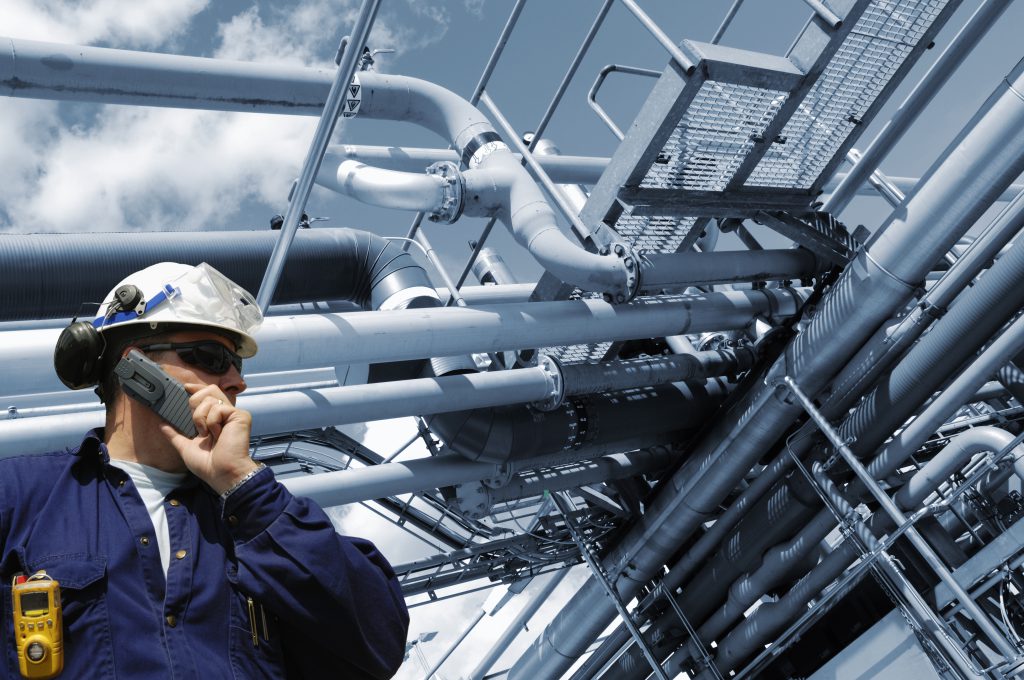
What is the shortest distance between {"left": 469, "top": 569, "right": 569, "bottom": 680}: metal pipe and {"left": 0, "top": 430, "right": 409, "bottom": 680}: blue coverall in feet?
20.9

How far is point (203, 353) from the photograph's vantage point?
1920 mm

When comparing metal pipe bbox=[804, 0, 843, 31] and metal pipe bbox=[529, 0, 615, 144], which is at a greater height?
metal pipe bbox=[804, 0, 843, 31]

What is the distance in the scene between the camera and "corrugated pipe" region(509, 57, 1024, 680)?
15.6 ft

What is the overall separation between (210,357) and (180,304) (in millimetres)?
126

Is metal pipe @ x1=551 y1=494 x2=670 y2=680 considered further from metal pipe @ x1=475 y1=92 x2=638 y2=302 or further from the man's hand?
the man's hand

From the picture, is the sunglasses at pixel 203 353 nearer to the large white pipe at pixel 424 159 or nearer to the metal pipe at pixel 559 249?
the metal pipe at pixel 559 249

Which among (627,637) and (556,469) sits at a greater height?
(556,469)

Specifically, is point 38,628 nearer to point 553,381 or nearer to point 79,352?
point 79,352

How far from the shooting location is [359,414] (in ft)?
16.8

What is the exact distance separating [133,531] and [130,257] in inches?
155

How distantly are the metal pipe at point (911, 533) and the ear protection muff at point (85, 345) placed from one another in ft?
14.6

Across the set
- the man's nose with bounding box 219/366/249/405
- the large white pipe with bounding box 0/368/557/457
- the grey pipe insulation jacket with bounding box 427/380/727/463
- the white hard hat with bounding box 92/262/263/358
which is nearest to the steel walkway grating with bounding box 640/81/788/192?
the large white pipe with bounding box 0/368/557/457

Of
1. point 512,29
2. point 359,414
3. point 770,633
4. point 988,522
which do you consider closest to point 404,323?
point 359,414

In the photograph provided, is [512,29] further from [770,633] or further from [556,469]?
[770,633]
